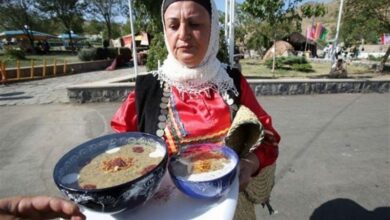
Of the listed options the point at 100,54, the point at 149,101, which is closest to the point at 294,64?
the point at 100,54

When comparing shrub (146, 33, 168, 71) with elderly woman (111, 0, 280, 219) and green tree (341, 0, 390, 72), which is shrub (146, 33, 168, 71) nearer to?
elderly woman (111, 0, 280, 219)

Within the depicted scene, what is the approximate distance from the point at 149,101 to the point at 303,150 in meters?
3.95

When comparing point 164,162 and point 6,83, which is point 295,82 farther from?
point 6,83

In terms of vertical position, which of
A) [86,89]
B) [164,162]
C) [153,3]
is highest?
[153,3]

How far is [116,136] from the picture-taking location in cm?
121

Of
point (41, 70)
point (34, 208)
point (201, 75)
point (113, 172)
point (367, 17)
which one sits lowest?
point (41, 70)

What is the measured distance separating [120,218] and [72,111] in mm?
6868

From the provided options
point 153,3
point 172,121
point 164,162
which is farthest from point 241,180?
point 153,3

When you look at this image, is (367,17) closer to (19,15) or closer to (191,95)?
(191,95)

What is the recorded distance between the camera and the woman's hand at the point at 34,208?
0.91m

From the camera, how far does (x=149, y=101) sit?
154cm

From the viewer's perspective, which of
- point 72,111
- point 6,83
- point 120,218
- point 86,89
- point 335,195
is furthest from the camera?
point 6,83

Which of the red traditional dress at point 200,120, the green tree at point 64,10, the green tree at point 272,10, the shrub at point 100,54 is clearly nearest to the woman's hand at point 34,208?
the red traditional dress at point 200,120

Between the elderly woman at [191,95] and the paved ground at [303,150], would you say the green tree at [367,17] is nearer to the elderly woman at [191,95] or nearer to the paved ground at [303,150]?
the paved ground at [303,150]
